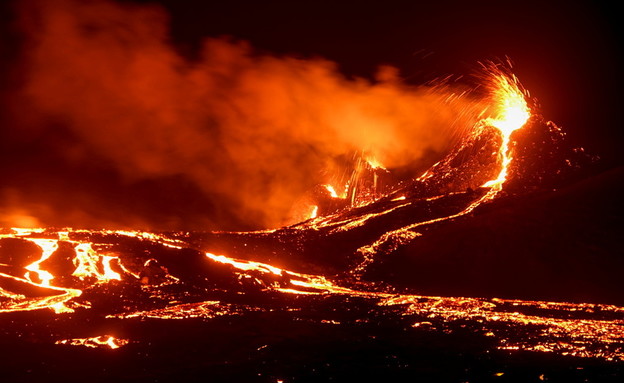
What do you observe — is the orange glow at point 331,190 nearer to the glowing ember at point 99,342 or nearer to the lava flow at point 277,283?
the lava flow at point 277,283

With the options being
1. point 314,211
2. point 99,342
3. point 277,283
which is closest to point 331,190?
point 314,211

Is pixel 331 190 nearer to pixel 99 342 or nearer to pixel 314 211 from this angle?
pixel 314 211

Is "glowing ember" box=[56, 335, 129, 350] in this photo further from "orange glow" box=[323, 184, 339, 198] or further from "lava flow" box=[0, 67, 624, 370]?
"orange glow" box=[323, 184, 339, 198]

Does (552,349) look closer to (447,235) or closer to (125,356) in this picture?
(125,356)

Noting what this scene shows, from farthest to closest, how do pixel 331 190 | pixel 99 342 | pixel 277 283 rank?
pixel 331 190
pixel 277 283
pixel 99 342

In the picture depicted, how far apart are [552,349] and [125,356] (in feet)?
26.7

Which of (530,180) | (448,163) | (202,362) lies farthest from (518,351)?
(448,163)

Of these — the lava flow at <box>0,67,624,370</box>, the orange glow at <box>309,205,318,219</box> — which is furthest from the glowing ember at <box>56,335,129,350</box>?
the orange glow at <box>309,205,318,219</box>

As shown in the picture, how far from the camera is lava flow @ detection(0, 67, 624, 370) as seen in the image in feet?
40.7

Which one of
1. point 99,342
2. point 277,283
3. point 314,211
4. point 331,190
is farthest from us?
point 331,190

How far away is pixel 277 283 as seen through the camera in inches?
717

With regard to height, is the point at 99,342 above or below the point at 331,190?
below

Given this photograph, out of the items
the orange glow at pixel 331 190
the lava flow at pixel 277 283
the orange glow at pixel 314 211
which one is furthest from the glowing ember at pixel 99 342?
the orange glow at pixel 331 190

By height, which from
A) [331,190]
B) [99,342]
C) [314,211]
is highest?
[331,190]
